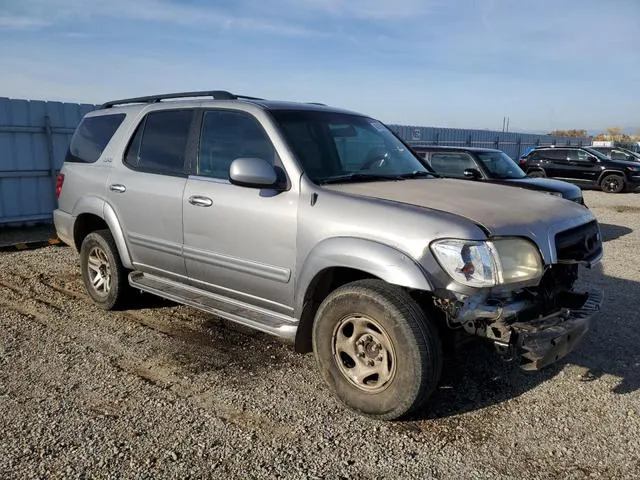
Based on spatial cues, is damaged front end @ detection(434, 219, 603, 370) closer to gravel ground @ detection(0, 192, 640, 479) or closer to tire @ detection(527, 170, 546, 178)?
gravel ground @ detection(0, 192, 640, 479)

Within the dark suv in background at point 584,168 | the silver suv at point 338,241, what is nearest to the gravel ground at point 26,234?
the silver suv at point 338,241

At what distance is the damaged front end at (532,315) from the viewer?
3.01 m

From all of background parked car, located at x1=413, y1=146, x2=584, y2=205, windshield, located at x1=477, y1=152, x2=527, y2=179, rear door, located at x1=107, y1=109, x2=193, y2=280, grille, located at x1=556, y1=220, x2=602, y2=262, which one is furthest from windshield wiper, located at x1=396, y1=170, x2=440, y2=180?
windshield, located at x1=477, y1=152, x2=527, y2=179

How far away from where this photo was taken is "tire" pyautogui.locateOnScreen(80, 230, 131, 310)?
5.17 meters

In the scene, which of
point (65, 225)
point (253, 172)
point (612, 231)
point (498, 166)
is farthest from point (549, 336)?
point (612, 231)

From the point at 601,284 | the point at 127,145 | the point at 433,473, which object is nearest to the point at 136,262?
the point at 127,145

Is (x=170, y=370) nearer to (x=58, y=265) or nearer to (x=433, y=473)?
(x=433, y=473)

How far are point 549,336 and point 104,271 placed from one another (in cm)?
416

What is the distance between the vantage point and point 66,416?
10.9ft

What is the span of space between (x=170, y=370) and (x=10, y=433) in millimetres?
1137

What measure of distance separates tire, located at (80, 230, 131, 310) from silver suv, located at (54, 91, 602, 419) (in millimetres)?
29

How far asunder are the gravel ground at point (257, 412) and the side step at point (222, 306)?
1.25 feet

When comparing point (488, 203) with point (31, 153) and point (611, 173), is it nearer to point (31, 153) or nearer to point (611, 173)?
point (31, 153)

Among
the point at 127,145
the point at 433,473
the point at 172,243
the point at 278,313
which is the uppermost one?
the point at 127,145
